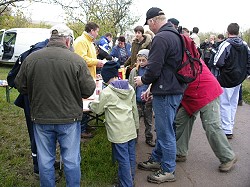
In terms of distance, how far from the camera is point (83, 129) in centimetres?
517

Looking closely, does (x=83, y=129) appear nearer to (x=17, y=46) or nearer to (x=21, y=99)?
(x=21, y=99)

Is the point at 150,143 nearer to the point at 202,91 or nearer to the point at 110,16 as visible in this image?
the point at 202,91

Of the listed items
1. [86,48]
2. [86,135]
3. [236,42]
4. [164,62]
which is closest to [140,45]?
[86,48]

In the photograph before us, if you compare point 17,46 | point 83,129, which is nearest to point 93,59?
point 83,129

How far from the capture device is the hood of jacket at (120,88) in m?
3.12

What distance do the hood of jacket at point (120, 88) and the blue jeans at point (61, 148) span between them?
22.8 inches

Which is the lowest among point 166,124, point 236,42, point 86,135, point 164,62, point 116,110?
point 86,135

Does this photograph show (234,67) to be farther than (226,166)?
Yes

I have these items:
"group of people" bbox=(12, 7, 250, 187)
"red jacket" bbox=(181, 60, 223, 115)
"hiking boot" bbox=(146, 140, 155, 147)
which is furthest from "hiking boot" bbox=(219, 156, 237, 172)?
"hiking boot" bbox=(146, 140, 155, 147)

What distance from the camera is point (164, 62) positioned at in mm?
3172

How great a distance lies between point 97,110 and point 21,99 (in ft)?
2.95

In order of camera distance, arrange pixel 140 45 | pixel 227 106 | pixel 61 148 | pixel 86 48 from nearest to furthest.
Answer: pixel 61 148
pixel 86 48
pixel 227 106
pixel 140 45

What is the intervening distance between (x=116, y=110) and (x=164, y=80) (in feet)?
2.06

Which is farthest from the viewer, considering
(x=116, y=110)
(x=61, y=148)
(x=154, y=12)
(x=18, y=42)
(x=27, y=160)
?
(x=18, y=42)
